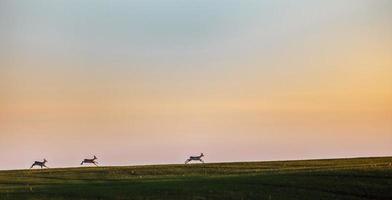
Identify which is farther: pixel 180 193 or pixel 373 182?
pixel 373 182

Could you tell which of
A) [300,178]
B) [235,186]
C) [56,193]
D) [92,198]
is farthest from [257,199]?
[56,193]

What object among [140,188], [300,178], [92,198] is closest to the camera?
[92,198]

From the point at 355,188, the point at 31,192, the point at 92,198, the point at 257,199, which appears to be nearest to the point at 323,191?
the point at 355,188

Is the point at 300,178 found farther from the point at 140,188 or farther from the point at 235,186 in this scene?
the point at 140,188

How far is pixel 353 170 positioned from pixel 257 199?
1291 centimetres

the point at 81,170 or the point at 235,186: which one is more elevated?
the point at 81,170

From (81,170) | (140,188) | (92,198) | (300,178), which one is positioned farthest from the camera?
(81,170)

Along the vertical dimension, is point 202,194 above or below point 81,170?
below

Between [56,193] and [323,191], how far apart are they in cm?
1849

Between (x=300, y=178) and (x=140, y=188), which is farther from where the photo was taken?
(x=300, y=178)

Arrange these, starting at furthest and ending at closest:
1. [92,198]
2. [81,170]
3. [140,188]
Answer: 1. [81,170]
2. [140,188]
3. [92,198]

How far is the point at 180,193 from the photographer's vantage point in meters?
46.3

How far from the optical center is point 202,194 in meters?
46.1

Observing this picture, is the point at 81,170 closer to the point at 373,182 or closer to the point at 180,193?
the point at 180,193
